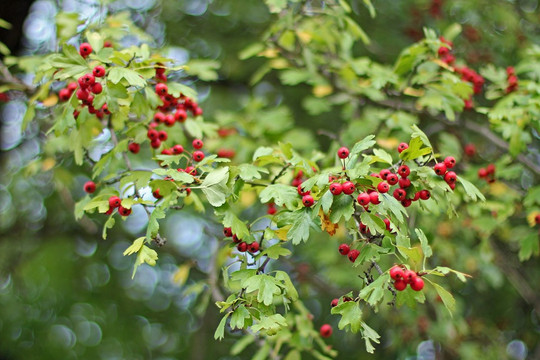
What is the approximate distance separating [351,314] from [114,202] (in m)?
1.49

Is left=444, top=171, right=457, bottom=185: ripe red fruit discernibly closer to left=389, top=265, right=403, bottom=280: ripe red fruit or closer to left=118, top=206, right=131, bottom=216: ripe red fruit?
left=389, top=265, right=403, bottom=280: ripe red fruit

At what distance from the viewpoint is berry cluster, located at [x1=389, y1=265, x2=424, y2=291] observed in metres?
2.60

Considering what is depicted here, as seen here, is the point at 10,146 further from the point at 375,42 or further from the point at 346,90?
the point at 375,42

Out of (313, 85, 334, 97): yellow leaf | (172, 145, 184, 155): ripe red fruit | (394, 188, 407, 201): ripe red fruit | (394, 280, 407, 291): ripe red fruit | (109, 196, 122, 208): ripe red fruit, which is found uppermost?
(394, 188, 407, 201): ripe red fruit

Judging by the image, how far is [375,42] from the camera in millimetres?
7555

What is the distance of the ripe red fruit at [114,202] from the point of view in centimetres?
313

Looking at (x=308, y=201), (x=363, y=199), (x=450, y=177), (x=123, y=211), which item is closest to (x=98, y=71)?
(x=123, y=211)

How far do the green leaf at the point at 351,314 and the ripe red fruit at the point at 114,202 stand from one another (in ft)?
4.55

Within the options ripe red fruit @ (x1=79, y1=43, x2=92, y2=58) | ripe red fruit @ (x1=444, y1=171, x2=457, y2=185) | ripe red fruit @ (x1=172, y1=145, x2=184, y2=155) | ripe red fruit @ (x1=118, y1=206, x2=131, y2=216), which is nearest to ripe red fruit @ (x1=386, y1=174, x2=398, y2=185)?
ripe red fruit @ (x1=444, y1=171, x2=457, y2=185)

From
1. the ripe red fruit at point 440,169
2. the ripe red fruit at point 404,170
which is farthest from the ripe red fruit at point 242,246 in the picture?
the ripe red fruit at point 440,169

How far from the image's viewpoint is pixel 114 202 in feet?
10.3

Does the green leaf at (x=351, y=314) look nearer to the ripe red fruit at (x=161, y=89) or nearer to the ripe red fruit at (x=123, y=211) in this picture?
the ripe red fruit at (x=123, y=211)

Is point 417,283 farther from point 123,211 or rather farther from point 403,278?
point 123,211

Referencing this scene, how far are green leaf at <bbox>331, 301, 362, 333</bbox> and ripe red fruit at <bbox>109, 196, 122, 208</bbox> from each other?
4.55ft
